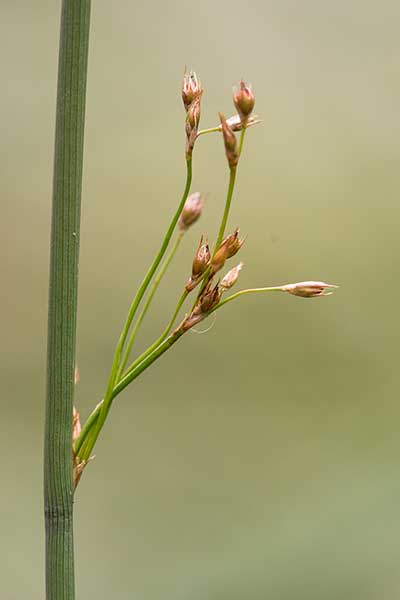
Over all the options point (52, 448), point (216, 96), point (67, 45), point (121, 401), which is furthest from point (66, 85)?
point (216, 96)

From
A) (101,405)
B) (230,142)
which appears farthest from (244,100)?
(101,405)

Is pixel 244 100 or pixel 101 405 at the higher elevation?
pixel 244 100

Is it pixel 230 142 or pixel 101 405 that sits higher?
pixel 230 142

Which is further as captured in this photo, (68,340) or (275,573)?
(275,573)

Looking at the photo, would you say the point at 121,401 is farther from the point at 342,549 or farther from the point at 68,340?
the point at 68,340

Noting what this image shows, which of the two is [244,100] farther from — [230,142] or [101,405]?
[101,405]
